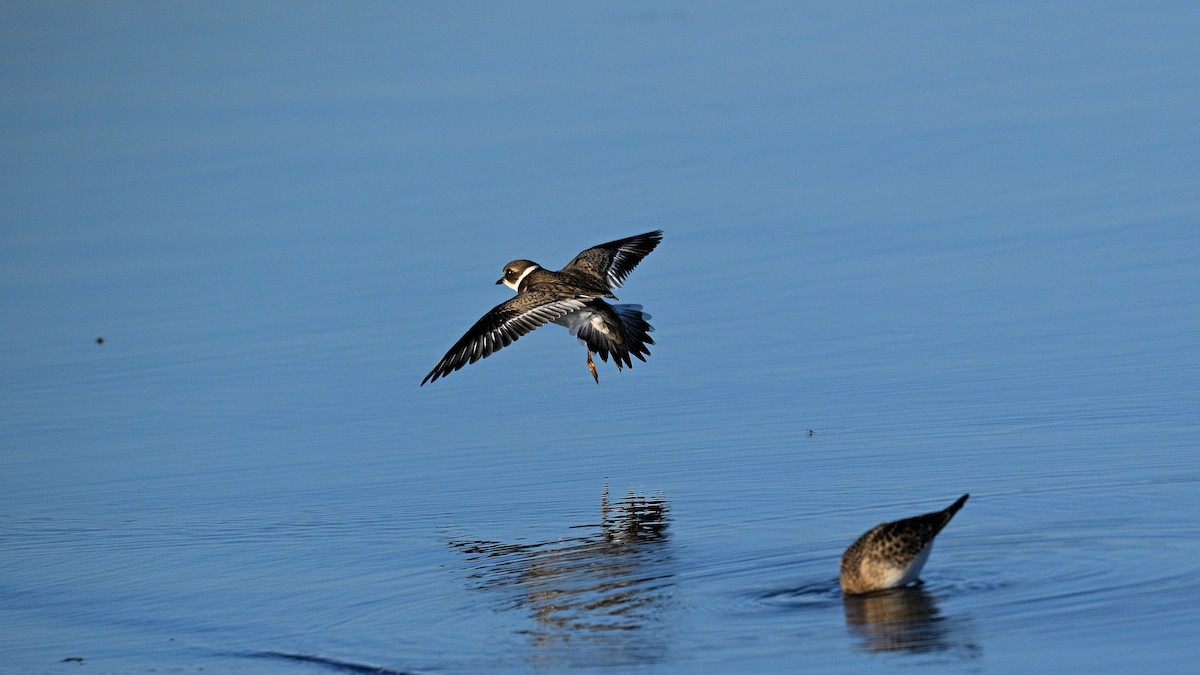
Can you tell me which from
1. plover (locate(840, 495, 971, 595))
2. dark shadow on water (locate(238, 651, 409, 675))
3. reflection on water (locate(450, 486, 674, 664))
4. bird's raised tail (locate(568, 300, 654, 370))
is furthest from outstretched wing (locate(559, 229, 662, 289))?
dark shadow on water (locate(238, 651, 409, 675))

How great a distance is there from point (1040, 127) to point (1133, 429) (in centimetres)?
1048

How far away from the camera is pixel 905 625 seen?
9367 mm

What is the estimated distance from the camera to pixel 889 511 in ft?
38.5

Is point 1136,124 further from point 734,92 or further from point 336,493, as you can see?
point 336,493

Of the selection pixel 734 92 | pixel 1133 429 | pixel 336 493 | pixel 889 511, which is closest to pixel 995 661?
pixel 889 511

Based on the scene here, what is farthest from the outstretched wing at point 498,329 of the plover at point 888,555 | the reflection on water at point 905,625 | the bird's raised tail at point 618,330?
the reflection on water at point 905,625

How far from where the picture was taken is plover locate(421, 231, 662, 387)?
1448 cm

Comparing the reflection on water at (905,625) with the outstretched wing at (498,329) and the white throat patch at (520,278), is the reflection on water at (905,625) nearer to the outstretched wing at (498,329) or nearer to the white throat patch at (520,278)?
the outstretched wing at (498,329)

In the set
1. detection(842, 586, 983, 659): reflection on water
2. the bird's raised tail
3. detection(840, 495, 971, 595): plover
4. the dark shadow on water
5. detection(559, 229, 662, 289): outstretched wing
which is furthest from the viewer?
detection(559, 229, 662, 289): outstretched wing

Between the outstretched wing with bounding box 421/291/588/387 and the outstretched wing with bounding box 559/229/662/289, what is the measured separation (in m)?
1.64

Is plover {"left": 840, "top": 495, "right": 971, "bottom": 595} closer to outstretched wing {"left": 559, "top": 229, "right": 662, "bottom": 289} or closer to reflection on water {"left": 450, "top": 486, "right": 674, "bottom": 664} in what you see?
reflection on water {"left": 450, "top": 486, "right": 674, "bottom": 664}

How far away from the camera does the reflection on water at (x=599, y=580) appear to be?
9477 millimetres

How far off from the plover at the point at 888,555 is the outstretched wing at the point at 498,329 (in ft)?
16.2

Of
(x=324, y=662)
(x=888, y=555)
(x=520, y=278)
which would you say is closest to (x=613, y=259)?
(x=520, y=278)
